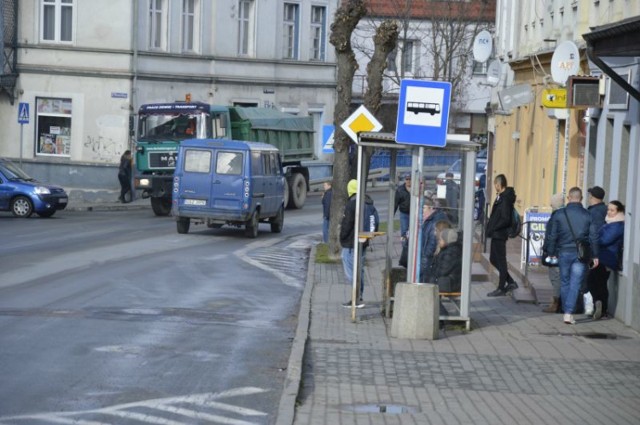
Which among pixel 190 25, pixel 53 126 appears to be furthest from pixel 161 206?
pixel 190 25

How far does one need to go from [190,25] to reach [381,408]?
39287 millimetres

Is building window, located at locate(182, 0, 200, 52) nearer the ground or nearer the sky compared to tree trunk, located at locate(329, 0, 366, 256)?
nearer the sky

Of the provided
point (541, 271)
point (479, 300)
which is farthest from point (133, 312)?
point (541, 271)

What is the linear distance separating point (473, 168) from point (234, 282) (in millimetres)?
6328

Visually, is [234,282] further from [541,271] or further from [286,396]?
[286,396]

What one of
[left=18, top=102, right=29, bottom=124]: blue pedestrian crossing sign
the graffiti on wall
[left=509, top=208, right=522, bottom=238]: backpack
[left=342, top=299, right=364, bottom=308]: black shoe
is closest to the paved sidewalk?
[left=342, top=299, right=364, bottom=308]: black shoe

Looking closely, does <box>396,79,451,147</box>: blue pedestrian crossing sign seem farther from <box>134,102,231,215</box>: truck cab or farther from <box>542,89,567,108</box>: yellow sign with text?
<box>134,102,231,215</box>: truck cab

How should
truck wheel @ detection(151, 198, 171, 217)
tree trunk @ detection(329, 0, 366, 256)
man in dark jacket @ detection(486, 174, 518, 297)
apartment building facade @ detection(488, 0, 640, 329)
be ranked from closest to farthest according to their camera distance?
apartment building facade @ detection(488, 0, 640, 329) → man in dark jacket @ detection(486, 174, 518, 297) → tree trunk @ detection(329, 0, 366, 256) → truck wheel @ detection(151, 198, 171, 217)

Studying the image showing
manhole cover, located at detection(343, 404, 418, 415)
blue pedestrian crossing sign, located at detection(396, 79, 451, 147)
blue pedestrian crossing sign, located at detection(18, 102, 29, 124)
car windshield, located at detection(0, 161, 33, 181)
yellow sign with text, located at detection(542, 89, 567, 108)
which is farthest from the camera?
blue pedestrian crossing sign, located at detection(18, 102, 29, 124)

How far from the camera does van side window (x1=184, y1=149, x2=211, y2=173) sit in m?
29.9

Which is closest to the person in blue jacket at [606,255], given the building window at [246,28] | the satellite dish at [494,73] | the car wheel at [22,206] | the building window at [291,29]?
the satellite dish at [494,73]

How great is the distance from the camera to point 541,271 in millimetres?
20594

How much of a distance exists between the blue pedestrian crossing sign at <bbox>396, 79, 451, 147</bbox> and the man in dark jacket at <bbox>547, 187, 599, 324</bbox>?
8.17 ft

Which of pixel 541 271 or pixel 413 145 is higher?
pixel 413 145
